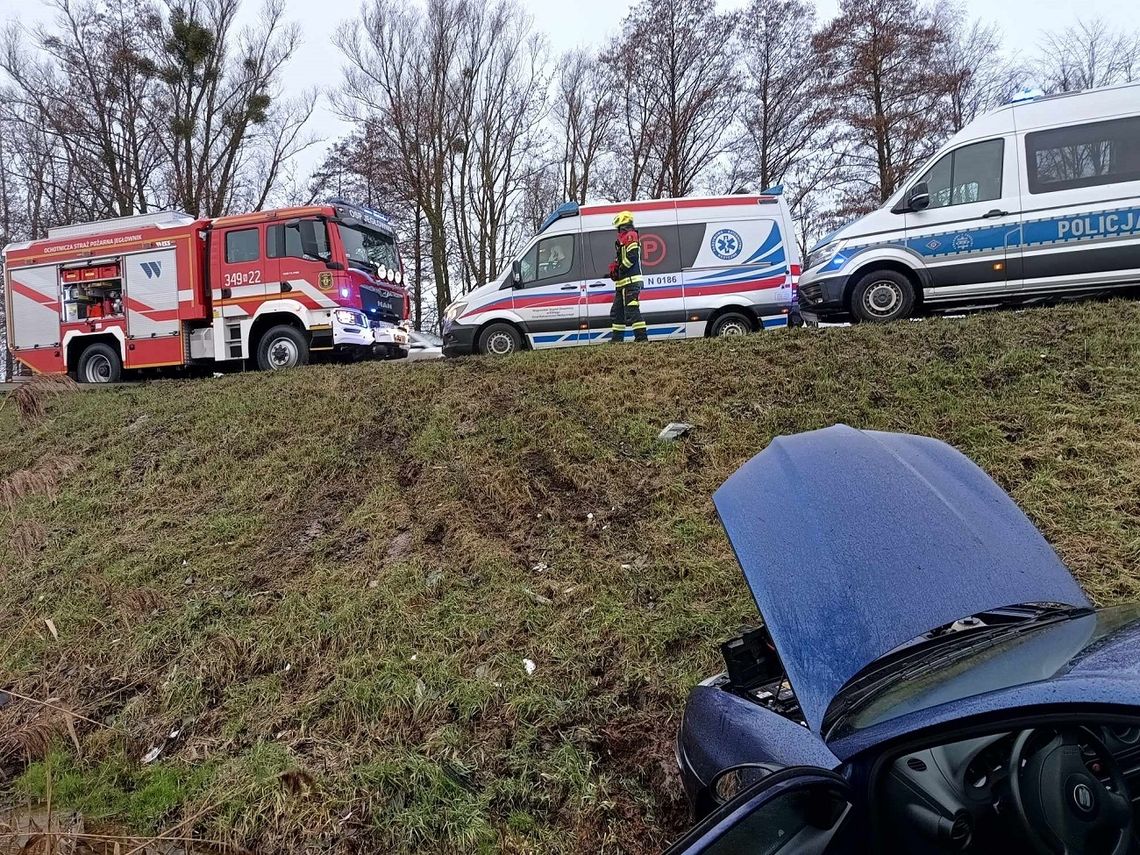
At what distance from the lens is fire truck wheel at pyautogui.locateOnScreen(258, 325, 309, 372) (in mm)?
10281

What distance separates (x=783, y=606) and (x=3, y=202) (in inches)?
1339

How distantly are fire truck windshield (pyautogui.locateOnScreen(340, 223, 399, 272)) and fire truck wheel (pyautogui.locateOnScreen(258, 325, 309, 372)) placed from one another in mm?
1541

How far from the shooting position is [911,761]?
1.37m

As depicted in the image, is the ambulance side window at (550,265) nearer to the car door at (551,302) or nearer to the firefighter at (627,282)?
the car door at (551,302)

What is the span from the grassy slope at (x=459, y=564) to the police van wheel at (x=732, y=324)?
8.35ft

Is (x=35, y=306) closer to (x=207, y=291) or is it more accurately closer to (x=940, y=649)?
(x=207, y=291)

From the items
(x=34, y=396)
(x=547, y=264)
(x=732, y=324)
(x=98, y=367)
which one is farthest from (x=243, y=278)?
(x=34, y=396)

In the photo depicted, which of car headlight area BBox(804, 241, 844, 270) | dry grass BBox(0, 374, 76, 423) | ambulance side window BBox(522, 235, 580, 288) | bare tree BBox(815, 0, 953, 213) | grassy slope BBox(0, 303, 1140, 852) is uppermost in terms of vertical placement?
bare tree BBox(815, 0, 953, 213)

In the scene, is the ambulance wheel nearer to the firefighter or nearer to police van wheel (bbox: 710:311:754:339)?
the firefighter

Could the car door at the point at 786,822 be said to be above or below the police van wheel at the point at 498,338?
below

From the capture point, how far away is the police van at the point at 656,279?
381 inches

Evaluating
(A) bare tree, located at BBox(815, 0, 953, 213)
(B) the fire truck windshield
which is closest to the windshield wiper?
(B) the fire truck windshield

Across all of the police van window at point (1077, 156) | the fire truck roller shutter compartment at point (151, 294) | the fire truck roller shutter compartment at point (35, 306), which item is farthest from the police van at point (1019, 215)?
the fire truck roller shutter compartment at point (35, 306)

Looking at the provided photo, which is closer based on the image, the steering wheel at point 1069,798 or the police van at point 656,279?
the steering wheel at point 1069,798
